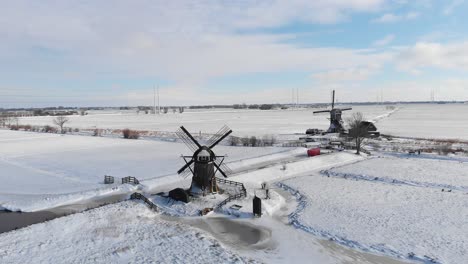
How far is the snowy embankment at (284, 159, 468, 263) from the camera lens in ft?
52.7

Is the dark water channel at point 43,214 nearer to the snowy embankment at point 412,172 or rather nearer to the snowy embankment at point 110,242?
the snowy embankment at point 110,242

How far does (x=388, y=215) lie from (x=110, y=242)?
601 inches

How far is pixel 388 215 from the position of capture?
65.9 ft

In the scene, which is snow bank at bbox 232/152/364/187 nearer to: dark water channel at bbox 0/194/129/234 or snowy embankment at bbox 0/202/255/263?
dark water channel at bbox 0/194/129/234

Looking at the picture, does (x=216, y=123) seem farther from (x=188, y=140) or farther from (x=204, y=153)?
(x=204, y=153)

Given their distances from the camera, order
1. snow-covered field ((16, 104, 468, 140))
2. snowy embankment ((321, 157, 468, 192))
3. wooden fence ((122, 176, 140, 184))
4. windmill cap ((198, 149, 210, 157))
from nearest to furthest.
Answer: windmill cap ((198, 149, 210, 157)), wooden fence ((122, 176, 140, 184)), snowy embankment ((321, 157, 468, 192)), snow-covered field ((16, 104, 468, 140))

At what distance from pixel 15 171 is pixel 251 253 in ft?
89.1

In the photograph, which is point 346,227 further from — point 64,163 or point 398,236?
point 64,163

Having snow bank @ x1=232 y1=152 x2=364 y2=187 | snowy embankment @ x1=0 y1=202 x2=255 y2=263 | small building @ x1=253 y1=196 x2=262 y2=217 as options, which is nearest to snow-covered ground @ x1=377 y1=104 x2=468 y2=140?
snow bank @ x1=232 y1=152 x2=364 y2=187

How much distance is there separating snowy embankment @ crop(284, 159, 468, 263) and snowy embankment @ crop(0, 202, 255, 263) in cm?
594

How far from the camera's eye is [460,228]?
18.0 meters

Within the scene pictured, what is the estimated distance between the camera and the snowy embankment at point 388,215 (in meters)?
16.1

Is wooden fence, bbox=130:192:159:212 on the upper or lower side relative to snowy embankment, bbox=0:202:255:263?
upper

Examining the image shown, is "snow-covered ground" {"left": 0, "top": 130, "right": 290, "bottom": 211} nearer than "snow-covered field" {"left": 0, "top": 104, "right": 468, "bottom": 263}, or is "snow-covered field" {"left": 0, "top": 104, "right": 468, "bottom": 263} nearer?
"snow-covered field" {"left": 0, "top": 104, "right": 468, "bottom": 263}
